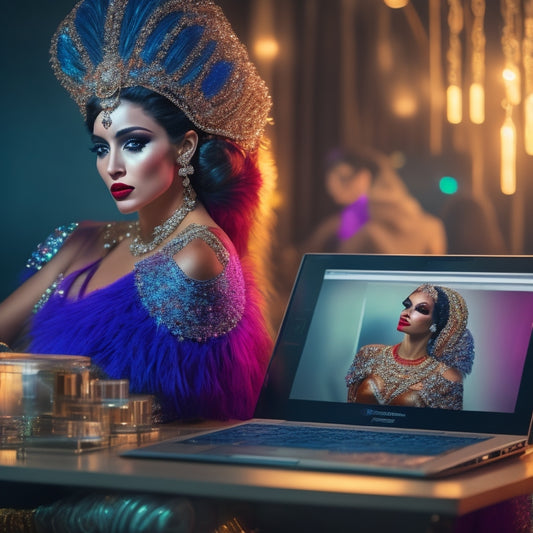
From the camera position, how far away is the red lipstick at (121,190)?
1462 mm

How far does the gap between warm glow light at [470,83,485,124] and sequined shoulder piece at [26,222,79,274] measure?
796mm

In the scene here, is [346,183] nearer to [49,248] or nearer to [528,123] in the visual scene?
[528,123]

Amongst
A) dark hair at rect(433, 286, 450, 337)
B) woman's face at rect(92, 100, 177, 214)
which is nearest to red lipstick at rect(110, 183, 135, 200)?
woman's face at rect(92, 100, 177, 214)

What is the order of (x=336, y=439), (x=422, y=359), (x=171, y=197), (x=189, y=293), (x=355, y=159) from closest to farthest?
(x=336, y=439) < (x=422, y=359) < (x=189, y=293) < (x=171, y=197) < (x=355, y=159)

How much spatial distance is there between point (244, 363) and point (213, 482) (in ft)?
2.01

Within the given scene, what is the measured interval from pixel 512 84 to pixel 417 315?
0.47m

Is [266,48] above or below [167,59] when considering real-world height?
above

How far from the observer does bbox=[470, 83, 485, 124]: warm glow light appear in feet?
4.93

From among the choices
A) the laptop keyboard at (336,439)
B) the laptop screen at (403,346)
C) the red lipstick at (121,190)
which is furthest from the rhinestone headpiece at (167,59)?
the laptop keyboard at (336,439)

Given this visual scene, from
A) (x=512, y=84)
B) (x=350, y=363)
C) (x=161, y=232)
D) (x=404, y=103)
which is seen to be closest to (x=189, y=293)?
(x=161, y=232)

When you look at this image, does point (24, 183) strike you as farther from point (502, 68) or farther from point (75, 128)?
point (502, 68)

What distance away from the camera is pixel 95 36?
58.1 inches

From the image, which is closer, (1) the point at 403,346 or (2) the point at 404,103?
(1) the point at 403,346

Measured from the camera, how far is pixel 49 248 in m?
1.75
